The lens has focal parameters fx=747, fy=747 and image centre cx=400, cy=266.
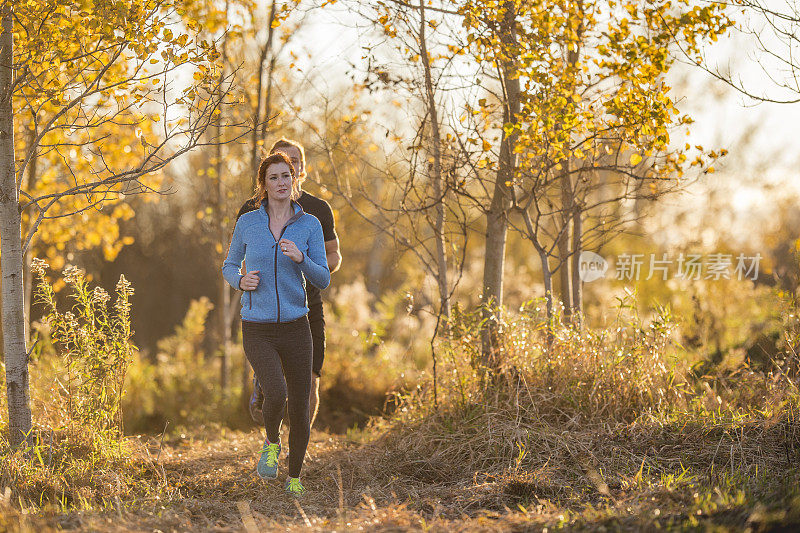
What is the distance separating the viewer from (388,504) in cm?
402

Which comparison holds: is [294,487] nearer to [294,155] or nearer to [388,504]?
[388,504]

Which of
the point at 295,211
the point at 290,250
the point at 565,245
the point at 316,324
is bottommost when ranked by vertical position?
the point at 316,324

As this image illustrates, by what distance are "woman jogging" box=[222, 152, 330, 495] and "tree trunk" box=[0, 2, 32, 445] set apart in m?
1.36

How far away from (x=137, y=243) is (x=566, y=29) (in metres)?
14.6

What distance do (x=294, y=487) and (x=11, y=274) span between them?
2.12 metres

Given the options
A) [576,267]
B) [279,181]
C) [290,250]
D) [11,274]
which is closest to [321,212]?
[279,181]

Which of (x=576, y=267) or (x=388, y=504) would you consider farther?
(x=576, y=267)

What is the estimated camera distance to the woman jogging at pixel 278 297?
13.5ft

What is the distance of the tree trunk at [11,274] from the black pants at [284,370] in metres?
1.47

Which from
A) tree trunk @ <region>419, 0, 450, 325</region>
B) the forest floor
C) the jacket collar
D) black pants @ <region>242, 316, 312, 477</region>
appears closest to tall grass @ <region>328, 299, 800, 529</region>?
the forest floor

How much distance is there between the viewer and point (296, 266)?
421cm

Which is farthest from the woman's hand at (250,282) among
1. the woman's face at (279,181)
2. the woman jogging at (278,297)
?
the woman's face at (279,181)

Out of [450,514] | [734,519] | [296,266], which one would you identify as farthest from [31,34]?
[734,519]

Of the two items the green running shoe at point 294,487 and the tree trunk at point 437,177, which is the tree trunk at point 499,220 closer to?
the tree trunk at point 437,177
